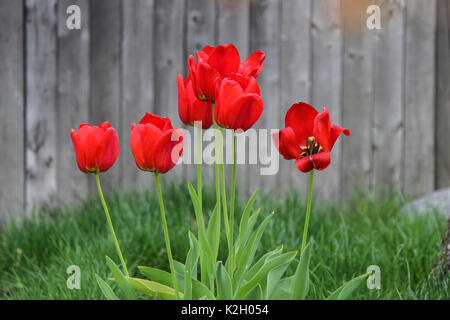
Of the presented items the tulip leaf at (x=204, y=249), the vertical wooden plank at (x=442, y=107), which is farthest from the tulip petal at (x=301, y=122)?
the vertical wooden plank at (x=442, y=107)

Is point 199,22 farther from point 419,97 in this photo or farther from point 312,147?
point 312,147

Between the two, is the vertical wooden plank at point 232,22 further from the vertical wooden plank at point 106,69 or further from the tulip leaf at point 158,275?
the tulip leaf at point 158,275

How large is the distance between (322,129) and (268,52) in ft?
6.15

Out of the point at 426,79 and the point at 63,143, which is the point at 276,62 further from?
the point at 63,143

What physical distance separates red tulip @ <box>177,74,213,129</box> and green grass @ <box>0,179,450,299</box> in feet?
2.27

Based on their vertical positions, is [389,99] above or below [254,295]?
above

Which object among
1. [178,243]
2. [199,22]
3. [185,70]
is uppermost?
[199,22]

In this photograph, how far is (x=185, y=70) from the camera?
248cm

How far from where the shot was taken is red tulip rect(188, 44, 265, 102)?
0.80m

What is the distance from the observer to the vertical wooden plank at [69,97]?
7.91ft

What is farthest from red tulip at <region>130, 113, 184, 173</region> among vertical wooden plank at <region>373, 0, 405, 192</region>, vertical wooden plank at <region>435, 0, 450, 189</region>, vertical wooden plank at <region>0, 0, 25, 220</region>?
vertical wooden plank at <region>435, 0, 450, 189</region>

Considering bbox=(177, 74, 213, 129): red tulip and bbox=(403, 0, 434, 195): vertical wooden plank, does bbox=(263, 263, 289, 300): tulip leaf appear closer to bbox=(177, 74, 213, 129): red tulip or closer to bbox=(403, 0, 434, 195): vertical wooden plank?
bbox=(177, 74, 213, 129): red tulip

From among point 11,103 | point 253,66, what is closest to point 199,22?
point 11,103

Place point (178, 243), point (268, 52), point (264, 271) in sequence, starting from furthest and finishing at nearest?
point (268, 52), point (178, 243), point (264, 271)
